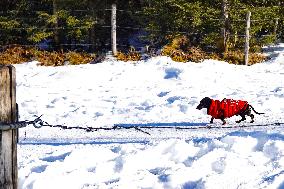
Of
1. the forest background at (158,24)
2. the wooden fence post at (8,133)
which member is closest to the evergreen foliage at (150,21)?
the forest background at (158,24)

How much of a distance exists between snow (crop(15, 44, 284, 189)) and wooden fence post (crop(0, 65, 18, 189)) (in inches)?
104

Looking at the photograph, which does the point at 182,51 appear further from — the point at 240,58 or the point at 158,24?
the point at 240,58

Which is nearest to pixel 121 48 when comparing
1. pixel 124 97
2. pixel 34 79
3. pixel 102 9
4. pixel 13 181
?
pixel 102 9

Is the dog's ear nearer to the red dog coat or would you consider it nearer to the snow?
the red dog coat

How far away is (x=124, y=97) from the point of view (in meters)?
14.5

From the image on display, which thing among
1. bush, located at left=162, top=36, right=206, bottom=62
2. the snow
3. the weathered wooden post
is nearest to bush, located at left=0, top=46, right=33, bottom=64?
the snow

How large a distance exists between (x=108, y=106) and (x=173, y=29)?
908 cm

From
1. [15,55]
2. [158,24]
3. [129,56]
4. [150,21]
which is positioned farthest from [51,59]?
[158,24]

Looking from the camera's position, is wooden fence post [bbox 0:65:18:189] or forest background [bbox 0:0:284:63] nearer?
wooden fence post [bbox 0:65:18:189]

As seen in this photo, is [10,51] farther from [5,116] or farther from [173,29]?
[5,116]

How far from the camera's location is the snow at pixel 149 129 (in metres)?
6.89

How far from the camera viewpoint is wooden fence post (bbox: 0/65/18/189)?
4078mm

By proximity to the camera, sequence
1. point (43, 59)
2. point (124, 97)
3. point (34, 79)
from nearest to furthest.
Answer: point (124, 97), point (34, 79), point (43, 59)

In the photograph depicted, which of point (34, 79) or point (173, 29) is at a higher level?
point (173, 29)
